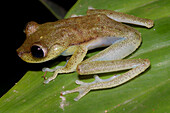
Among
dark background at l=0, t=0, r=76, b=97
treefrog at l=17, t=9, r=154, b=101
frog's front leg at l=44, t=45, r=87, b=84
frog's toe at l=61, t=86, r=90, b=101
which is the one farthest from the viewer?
dark background at l=0, t=0, r=76, b=97

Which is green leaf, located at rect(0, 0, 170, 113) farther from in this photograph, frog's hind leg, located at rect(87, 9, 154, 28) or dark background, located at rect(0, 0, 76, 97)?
dark background, located at rect(0, 0, 76, 97)

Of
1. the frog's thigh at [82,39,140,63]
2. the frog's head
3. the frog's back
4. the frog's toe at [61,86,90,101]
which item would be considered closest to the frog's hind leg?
the frog's back

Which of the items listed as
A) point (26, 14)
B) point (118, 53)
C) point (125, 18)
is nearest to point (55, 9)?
point (26, 14)

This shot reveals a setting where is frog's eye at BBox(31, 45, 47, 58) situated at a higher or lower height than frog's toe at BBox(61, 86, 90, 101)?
higher

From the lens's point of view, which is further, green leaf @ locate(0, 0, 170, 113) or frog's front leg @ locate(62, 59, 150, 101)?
frog's front leg @ locate(62, 59, 150, 101)

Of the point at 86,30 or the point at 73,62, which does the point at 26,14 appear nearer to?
the point at 86,30

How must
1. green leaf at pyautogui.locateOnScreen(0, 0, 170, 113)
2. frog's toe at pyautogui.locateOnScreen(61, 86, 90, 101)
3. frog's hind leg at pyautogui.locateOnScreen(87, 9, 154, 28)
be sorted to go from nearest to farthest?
green leaf at pyautogui.locateOnScreen(0, 0, 170, 113), frog's toe at pyautogui.locateOnScreen(61, 86, 90, 101), frog's hind leg at pyautogui.locateOnScreen(87, 9, 154, 28)

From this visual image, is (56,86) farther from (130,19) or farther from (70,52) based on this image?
(130,19)
